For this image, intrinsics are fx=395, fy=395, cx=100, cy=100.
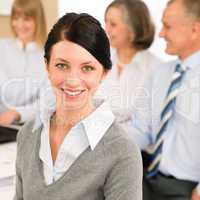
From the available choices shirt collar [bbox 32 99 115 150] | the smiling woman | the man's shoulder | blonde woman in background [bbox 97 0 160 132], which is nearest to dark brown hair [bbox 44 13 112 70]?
the smiling woman

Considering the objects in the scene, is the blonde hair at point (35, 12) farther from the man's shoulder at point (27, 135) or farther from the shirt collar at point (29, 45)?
the man's shoulder at point (27, 135)

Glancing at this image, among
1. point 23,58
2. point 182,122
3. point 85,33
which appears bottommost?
point 182,122

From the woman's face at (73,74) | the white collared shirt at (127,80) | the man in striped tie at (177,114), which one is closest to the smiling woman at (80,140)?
the woman's face at (73,74)

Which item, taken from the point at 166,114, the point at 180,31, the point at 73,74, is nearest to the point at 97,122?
the point at 73,74

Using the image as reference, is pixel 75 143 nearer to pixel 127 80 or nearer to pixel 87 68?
pixel 87 68

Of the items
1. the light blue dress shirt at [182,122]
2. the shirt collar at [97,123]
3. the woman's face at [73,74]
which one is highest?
the woman's face at [73,74]

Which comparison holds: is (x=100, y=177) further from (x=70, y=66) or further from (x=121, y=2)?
(x=121, y=2)

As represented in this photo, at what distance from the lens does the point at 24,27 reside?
2.03 m

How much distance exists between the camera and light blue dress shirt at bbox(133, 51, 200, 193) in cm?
147

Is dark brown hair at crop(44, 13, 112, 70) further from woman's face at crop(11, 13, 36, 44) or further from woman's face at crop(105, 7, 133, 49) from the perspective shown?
woman's face at crop(11, 13, 36, 44)

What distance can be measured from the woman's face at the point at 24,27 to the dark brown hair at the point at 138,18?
0.44 metres

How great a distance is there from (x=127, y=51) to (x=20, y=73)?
0.58 m

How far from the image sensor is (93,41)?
82cm

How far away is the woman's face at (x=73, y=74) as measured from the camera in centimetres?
83
